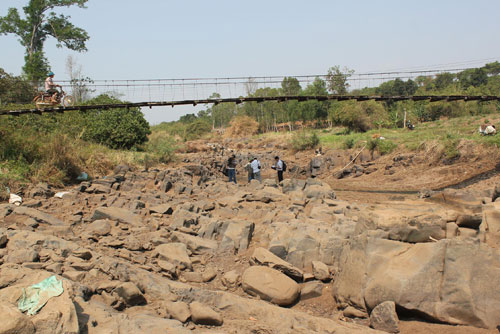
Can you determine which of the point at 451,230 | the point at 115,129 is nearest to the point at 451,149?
the point at 451,230

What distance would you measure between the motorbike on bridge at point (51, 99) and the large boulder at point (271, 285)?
36.2 ft

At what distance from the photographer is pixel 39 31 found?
32.8 meters

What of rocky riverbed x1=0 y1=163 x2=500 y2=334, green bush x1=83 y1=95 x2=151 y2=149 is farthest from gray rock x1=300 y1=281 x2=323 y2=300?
green bush x1=83 y1=95 x2=151 y2=149

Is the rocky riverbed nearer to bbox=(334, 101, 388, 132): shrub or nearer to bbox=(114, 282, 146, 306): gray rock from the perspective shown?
bbox=(114, 282, 146, 306): gray rock

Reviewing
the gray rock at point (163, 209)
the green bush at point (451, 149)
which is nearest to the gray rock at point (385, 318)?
the gray rock at point (163, 209)

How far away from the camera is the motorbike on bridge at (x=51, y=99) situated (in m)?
13.6

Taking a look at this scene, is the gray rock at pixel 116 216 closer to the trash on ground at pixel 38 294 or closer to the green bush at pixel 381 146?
the trash on ground at pixel 38 294

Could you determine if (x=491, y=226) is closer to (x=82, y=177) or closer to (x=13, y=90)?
(x=82, y=177)

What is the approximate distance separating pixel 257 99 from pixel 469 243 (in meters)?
10.4

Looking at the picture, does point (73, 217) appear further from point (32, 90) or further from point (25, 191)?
point (32, 90)

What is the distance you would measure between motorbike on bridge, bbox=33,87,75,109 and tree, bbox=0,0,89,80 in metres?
19.3

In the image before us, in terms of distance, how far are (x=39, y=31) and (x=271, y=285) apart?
35185mm

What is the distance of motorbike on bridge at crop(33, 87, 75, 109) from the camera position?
13.6 metres

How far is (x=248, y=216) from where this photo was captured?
9.18 m
